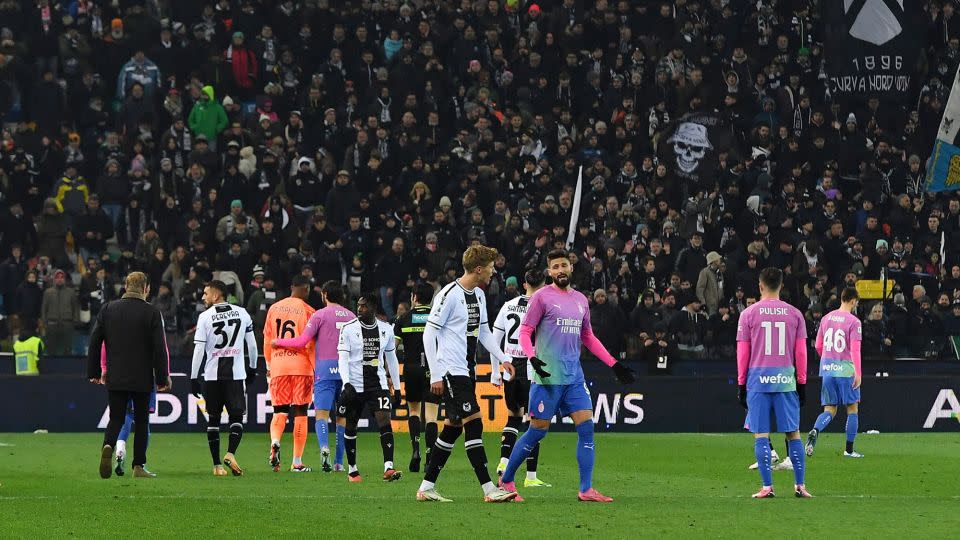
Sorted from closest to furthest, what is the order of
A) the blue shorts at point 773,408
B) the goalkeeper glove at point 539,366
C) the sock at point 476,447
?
the goalkeeper glove at point 539,366 → the sock at point 476,447 → the blue shorts at point 773,408

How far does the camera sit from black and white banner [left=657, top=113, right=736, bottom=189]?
3136 centimetres

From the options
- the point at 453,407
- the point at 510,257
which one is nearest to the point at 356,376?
the point at 453,407

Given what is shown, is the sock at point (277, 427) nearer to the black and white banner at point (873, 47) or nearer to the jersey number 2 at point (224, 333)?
the jersey number 2 at point (224, 333)

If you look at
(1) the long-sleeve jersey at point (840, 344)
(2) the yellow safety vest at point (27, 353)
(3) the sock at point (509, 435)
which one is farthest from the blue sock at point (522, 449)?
(2) the yellow safety vest at point (27, 353)

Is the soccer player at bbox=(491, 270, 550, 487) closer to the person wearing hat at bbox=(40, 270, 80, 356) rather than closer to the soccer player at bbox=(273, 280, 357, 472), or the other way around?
the soccer player at bbox=(273, 280, 357, 472)

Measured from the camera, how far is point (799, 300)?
95.8 feet

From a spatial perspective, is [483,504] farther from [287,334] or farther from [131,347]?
[287,334]

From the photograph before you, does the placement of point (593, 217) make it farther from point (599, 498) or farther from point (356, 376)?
point (599, 498)

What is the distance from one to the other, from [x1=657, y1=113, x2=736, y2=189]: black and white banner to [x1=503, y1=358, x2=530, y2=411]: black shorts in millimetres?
14575

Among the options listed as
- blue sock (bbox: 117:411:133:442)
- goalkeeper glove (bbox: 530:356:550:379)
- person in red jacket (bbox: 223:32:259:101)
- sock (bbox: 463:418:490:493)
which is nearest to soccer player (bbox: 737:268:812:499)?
goalkeeper glove (bbox: 530:356:550:379)

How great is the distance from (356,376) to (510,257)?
11.6 meters

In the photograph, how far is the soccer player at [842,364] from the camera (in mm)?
21172

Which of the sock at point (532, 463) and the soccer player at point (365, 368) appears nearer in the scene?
the sock at point (532, 463)

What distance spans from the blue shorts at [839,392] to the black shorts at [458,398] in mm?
9138
